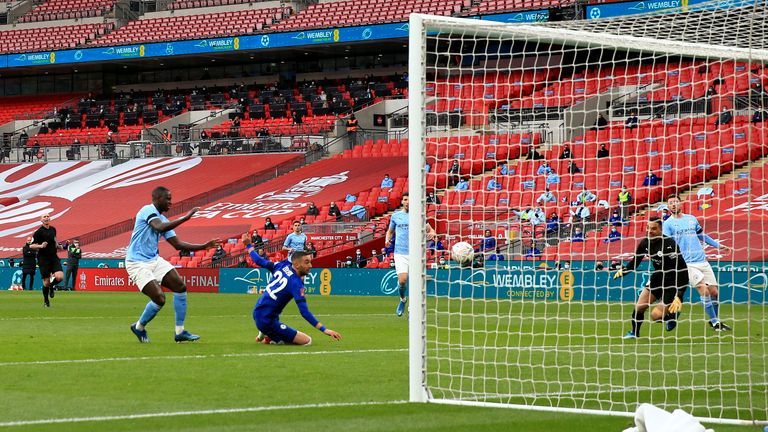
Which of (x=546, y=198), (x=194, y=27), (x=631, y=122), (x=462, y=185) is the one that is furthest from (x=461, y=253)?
(x=194, y=27)

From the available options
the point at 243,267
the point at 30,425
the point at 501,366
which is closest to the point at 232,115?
the point at 243,267

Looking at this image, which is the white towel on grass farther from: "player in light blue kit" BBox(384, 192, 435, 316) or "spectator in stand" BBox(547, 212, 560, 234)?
"player in light blue kit" BBox(384, 192, 435, 316)

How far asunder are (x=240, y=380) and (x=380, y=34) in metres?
39.3

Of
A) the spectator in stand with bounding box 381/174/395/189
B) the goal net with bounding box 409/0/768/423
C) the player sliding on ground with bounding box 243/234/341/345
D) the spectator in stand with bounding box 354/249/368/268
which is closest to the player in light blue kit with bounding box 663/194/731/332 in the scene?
the goal net with bounding box 409/0/768/423

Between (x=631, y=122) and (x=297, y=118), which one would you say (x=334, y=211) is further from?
(x=631, y=122)

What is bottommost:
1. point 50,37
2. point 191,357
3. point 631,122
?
point 191,357

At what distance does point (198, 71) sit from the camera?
195ft

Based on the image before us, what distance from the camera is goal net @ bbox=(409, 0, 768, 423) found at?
952 cm

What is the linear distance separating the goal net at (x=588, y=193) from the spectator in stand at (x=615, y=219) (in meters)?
0.04

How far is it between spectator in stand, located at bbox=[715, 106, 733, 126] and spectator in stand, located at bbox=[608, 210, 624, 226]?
312 cm

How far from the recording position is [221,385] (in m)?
10.0

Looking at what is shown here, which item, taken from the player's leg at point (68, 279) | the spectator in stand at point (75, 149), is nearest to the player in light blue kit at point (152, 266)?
the player's leg at point (68, 279)

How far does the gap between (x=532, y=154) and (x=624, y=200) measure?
121 inches

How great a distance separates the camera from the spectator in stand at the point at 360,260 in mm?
33688
